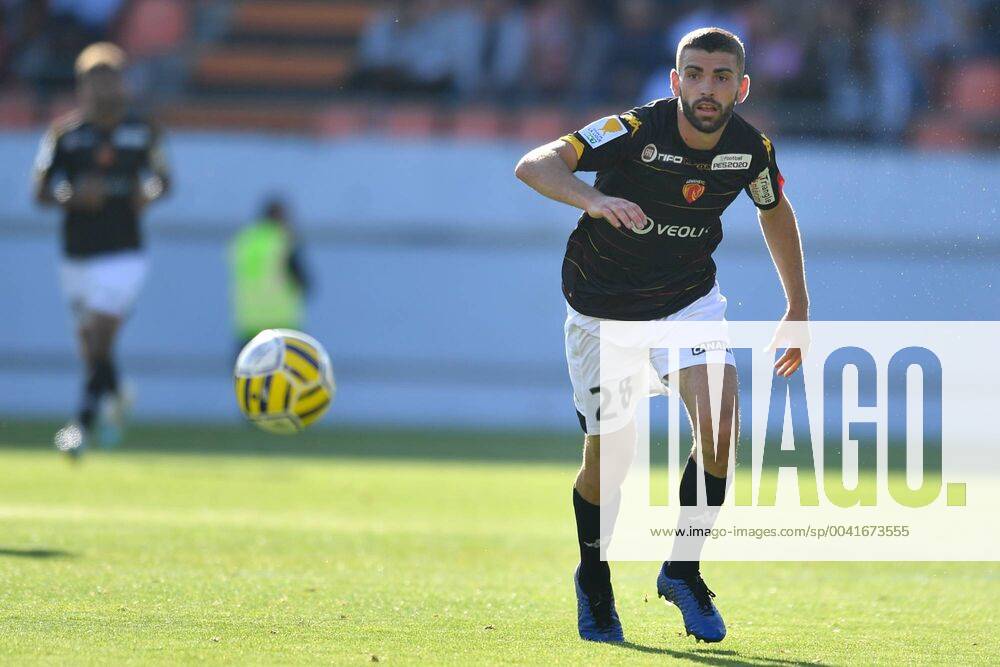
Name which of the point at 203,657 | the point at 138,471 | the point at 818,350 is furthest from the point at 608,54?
the point at 203,657

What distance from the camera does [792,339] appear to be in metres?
6.59

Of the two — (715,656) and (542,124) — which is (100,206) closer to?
(715,656)

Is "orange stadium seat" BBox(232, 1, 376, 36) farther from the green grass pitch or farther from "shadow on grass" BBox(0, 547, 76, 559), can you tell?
"shadow on grass" BBox(0, 547, 76, 559)

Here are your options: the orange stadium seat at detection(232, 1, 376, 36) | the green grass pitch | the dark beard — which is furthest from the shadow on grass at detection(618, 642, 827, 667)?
the orange stadium seat at detection(232, 1, 376, 36)

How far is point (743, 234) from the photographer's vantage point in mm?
19656

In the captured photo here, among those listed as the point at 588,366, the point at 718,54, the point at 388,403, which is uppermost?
the point at 718,54

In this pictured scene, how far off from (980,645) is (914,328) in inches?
199

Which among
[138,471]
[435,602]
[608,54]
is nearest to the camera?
[435,602]

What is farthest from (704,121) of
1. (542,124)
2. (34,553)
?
(542,124)

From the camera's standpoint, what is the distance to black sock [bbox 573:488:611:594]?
248 inches

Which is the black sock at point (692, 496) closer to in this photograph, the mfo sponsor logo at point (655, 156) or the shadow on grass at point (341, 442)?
the mfo sponsor logo at point (655, 156)

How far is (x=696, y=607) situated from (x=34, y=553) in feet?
11.5

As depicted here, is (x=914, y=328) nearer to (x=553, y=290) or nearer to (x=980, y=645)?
(x=980, y=645)

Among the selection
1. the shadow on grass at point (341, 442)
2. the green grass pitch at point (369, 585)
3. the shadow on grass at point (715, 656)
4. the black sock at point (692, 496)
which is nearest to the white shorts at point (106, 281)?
the green grass pitch at point (369, 585)
